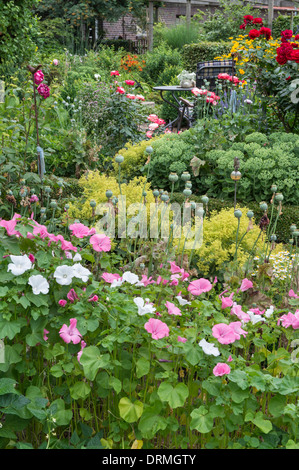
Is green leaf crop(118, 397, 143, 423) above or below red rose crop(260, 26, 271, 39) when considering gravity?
below

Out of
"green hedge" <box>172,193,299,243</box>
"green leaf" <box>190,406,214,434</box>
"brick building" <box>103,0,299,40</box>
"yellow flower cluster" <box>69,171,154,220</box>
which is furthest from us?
"brick building" <box>103,0,299,40</box>

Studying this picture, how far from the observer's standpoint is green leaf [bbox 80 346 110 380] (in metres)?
1.30

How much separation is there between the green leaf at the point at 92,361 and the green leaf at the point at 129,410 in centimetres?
11

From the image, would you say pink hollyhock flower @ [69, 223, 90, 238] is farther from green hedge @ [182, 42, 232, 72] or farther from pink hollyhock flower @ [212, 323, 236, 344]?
green hedge @ [182, 42, 232, 72]

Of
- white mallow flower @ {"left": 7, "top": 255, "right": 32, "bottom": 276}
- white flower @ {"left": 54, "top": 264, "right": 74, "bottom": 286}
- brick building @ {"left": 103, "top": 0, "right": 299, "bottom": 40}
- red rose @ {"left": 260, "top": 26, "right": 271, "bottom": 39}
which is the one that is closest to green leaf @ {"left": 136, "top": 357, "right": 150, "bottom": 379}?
white flower @ {"left": 54, "top": 264, "right": 74, "bottom": 286}

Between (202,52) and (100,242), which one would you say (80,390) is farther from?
(202,52)

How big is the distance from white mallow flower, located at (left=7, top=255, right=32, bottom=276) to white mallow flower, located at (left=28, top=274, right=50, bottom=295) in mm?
32

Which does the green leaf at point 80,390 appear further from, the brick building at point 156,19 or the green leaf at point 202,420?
the brick building at point 156,19

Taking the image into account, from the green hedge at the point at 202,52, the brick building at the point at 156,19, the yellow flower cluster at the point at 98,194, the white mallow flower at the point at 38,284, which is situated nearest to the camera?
the white mallow flower at the point at 38,284

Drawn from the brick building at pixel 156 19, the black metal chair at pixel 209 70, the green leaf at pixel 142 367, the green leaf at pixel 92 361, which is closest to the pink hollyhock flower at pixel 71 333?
the green leaf at pixel 92 361

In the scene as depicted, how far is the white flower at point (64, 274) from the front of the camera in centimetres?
142

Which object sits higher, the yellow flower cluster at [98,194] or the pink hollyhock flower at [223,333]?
the pink hollyhock flower at [223,333]

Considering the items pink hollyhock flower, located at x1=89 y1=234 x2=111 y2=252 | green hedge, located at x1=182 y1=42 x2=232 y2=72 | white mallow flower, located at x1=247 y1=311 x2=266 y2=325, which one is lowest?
green hedge, located at x1=182 y1=42 x2=232 y2=72

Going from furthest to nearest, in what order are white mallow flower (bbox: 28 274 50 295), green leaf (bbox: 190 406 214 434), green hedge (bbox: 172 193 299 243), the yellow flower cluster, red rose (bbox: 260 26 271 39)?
red rose (bbox: 260 26 271 39) < green hedge (bbox: 172 193 299 243) < the yellow flower cluster < white mallow flower (bbox: 28 274 50 295) < green leaf (bbox: 190 406 214 434)
